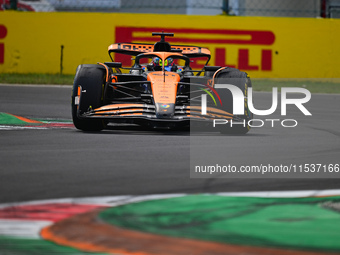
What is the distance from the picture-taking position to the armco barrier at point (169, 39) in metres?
17.6

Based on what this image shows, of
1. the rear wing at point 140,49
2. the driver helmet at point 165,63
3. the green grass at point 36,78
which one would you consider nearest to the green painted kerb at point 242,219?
the driver helmet at point 165,63

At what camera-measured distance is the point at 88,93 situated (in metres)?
8.48

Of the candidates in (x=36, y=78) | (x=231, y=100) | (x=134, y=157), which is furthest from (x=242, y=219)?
(x=36, y=78)

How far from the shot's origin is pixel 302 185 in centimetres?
516

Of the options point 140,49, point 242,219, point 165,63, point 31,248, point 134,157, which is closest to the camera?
point 31,248

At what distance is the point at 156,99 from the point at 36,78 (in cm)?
911

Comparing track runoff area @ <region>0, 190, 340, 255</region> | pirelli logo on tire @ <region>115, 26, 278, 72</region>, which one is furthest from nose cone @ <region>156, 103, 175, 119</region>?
pirelli logo on tire @ <region>115, 26, 278, 72</region>

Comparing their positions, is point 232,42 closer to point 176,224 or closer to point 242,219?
point 242,219

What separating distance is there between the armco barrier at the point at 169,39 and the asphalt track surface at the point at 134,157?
7055mm

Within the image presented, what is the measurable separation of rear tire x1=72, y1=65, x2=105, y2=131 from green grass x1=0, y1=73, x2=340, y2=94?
7646 millimetres

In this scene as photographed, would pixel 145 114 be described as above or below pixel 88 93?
below

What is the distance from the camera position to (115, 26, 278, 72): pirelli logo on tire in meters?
17.7

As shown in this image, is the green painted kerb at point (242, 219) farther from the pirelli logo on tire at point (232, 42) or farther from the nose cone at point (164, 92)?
the pirelli logo on tire at point (232, 42)

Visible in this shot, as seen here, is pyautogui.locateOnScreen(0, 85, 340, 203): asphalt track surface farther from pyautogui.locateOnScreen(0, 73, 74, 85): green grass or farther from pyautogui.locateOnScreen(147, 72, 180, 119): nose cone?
pyautogui.locateOnScreen(0, 73, 74, 85): green grass
